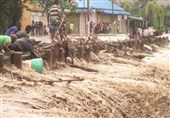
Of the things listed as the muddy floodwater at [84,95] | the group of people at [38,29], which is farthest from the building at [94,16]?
the muddy floodwater at [84,95]

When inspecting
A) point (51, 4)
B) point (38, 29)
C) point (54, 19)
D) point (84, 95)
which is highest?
point (51, 4)

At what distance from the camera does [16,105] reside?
9.38m

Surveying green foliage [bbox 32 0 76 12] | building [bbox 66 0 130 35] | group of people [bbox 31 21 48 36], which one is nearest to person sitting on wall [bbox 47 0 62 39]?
green foliage [bbox 32 0 76 12]

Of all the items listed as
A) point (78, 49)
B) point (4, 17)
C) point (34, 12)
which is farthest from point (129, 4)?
point (78, 49)

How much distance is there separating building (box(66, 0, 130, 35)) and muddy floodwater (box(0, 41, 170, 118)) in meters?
36.5

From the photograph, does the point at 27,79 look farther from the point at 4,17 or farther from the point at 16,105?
the point at 4,17

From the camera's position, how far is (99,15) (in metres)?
61.5

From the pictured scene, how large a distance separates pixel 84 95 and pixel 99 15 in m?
50.1

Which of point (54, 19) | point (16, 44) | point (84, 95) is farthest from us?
point (54, 19)

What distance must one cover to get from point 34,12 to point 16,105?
37.8 m

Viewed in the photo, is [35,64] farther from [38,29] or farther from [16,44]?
[38,29]

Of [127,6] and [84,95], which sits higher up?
[127,6]

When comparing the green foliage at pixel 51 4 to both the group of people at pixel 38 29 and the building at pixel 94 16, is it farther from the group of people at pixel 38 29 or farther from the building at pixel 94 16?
the building at pixel 94 16

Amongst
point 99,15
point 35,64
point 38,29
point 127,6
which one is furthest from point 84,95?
point 127,6
